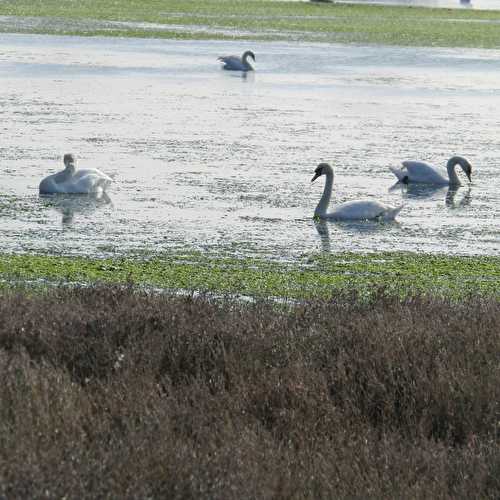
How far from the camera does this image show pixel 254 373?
7500 millimetres

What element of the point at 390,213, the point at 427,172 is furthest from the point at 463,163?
the point at 390,213

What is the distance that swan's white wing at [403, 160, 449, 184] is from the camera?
19.0 m

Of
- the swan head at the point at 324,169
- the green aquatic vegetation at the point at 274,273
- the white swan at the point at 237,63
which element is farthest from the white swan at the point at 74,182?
the white swan at the point at 237,63

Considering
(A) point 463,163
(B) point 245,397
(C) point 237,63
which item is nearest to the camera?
(B) point 245,397

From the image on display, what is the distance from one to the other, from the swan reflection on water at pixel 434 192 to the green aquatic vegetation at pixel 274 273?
4.79 meters

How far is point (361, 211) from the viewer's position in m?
15.6

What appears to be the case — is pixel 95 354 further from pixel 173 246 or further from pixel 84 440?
pixel 173 246

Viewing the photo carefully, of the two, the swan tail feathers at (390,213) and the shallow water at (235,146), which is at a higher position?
the swan tail feathers at (390,213)

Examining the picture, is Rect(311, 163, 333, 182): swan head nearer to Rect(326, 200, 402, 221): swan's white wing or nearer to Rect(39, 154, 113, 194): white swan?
Rect(326, 200, 402, 221): swan's white wing

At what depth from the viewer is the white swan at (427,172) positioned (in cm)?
1897

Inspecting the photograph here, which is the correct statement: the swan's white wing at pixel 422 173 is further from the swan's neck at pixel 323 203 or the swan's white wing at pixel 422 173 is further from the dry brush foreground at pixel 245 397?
the dry brush foreground at pixel 245 397

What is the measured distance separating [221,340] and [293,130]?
1638cm

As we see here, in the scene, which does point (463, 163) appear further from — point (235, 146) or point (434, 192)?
point (235, 146)

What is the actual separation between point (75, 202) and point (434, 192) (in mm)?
5699
